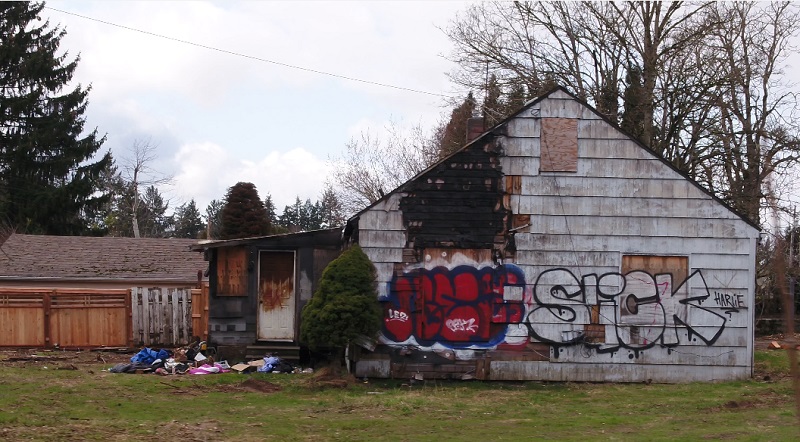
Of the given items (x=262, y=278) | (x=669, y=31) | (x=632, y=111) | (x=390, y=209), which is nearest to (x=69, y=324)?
(x=262, y=278)

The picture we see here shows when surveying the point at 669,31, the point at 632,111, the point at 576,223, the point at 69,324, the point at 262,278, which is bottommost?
the point at 69,324

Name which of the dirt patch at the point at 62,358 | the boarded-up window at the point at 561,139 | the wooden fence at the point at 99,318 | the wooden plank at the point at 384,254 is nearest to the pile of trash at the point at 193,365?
the dirt patch at the point at 62,358

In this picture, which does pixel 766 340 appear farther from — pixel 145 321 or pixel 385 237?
pixel 145 321

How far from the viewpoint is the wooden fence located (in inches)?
861

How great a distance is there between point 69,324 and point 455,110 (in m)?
16.0

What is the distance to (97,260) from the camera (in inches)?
1160

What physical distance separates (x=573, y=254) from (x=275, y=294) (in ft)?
21.3

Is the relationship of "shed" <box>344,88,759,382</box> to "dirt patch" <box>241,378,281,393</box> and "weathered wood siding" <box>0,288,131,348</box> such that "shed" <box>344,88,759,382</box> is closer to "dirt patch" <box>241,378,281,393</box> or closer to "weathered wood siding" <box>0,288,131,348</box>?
"dirt patch" <box>241,378,281,393</box>

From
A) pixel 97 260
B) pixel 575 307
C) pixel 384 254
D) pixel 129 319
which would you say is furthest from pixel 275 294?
pixel 97 260

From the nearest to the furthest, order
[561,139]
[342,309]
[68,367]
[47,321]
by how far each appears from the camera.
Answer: [342,309] → [561,139] → [68,367] → [47,321]

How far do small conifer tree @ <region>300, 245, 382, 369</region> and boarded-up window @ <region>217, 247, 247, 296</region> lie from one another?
3618mm

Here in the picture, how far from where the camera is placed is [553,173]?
1611 cm

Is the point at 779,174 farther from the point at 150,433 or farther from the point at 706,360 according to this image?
the point at 150,433

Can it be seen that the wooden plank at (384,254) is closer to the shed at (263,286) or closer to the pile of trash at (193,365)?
the shed at (263,286)
